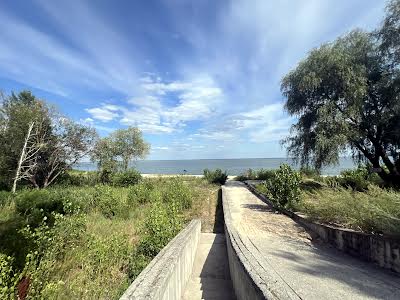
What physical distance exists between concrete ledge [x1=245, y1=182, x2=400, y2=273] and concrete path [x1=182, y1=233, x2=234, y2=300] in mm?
2223

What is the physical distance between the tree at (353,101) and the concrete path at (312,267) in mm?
9384

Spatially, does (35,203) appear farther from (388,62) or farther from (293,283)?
(388,62)

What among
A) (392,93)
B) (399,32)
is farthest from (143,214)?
(399,32)

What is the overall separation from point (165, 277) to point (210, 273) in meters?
2.79

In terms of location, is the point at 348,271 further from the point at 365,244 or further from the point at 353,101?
the point at 353,101

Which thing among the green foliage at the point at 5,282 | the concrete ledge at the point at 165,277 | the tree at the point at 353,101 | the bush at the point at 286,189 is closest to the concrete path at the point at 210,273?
the concrete ledge at the point at 165,277

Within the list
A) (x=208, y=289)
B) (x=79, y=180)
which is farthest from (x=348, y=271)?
(x=79, y=180)

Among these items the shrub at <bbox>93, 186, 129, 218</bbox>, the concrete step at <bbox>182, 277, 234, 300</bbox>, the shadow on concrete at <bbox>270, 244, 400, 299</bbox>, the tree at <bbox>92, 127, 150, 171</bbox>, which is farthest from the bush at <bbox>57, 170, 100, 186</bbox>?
the shadow on concrete at <bbox>270, 244, 400, 299</bbox>

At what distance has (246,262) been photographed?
416cm

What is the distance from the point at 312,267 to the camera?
191 inches

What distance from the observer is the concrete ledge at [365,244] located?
479 cm

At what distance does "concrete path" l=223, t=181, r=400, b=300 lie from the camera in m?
3.88

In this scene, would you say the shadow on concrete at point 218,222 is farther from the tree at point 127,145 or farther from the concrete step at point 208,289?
the tree at point 127,145

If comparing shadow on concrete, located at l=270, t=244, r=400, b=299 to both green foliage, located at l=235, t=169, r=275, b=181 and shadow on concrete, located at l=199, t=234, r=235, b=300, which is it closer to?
shadow on concrete, located at l=199, t=234, r=235, b=300
